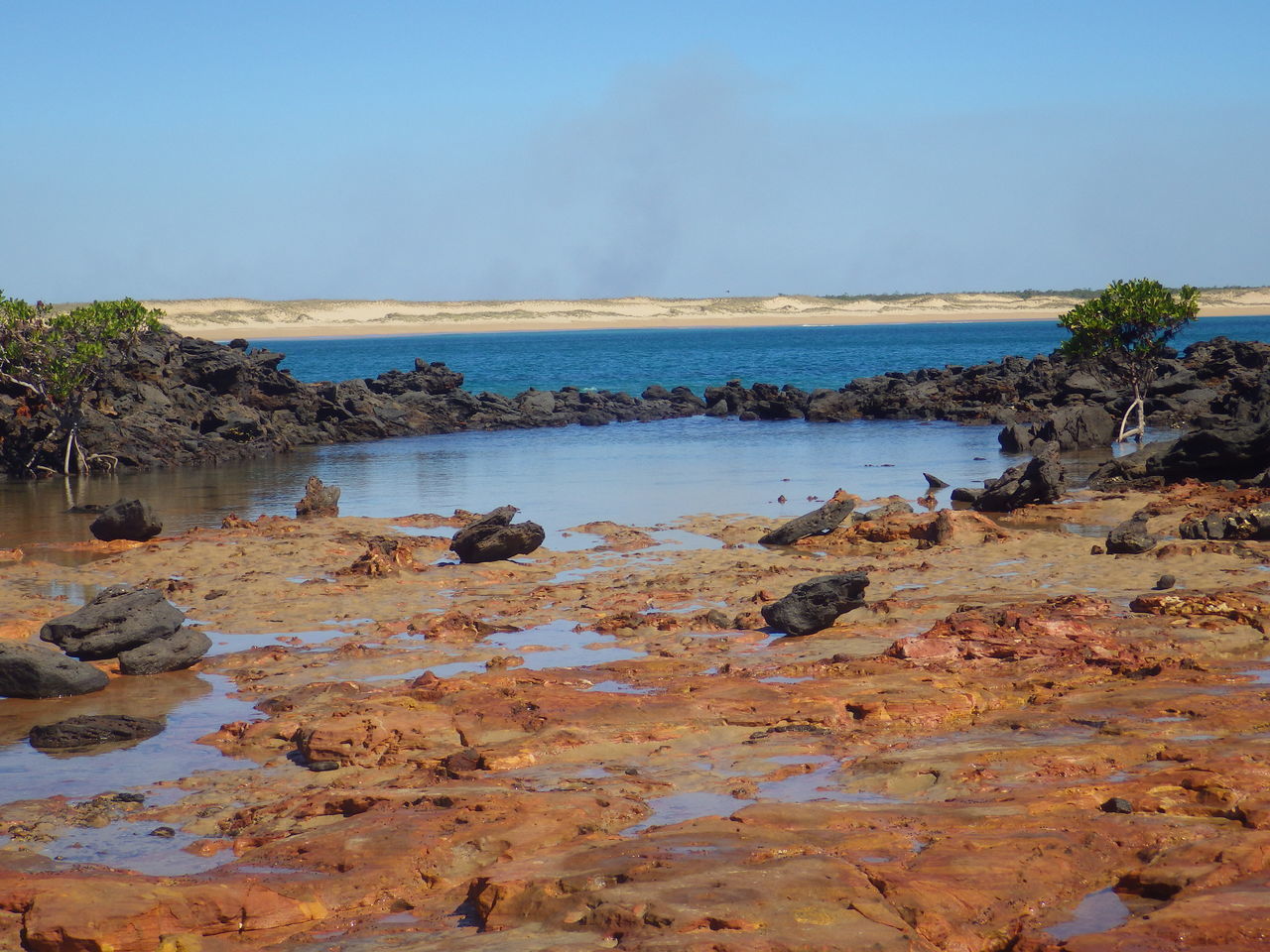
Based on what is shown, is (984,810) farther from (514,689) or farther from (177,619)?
(177,619)

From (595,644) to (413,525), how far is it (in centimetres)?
932

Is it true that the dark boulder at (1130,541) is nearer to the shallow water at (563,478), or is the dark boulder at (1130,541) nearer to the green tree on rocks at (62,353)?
the shallow water at (563,478)

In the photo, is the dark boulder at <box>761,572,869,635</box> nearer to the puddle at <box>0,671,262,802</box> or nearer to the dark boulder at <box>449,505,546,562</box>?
the puddle at <box>0,671,262,802</box>

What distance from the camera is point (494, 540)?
16.8 metres

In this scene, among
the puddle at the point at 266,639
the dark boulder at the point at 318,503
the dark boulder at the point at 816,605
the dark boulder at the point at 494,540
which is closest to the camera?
the dark boulder at the point at 816,605

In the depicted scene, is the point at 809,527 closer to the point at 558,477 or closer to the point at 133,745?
the point at 133,745

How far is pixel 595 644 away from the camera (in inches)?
475

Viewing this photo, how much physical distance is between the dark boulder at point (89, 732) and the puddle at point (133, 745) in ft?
0.33

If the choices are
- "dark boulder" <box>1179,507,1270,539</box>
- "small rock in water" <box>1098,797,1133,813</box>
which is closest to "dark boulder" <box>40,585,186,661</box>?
"small rock in water" <box>1098,797,1133,813</box>

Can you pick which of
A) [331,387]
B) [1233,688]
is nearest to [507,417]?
[331,387]

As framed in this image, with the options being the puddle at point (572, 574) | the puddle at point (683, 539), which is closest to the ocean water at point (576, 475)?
the puddle at point (683, 539)

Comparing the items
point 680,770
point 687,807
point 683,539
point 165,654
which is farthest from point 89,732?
point 683,539

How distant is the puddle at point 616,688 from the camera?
32.7 ft

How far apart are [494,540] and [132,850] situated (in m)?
10.0
